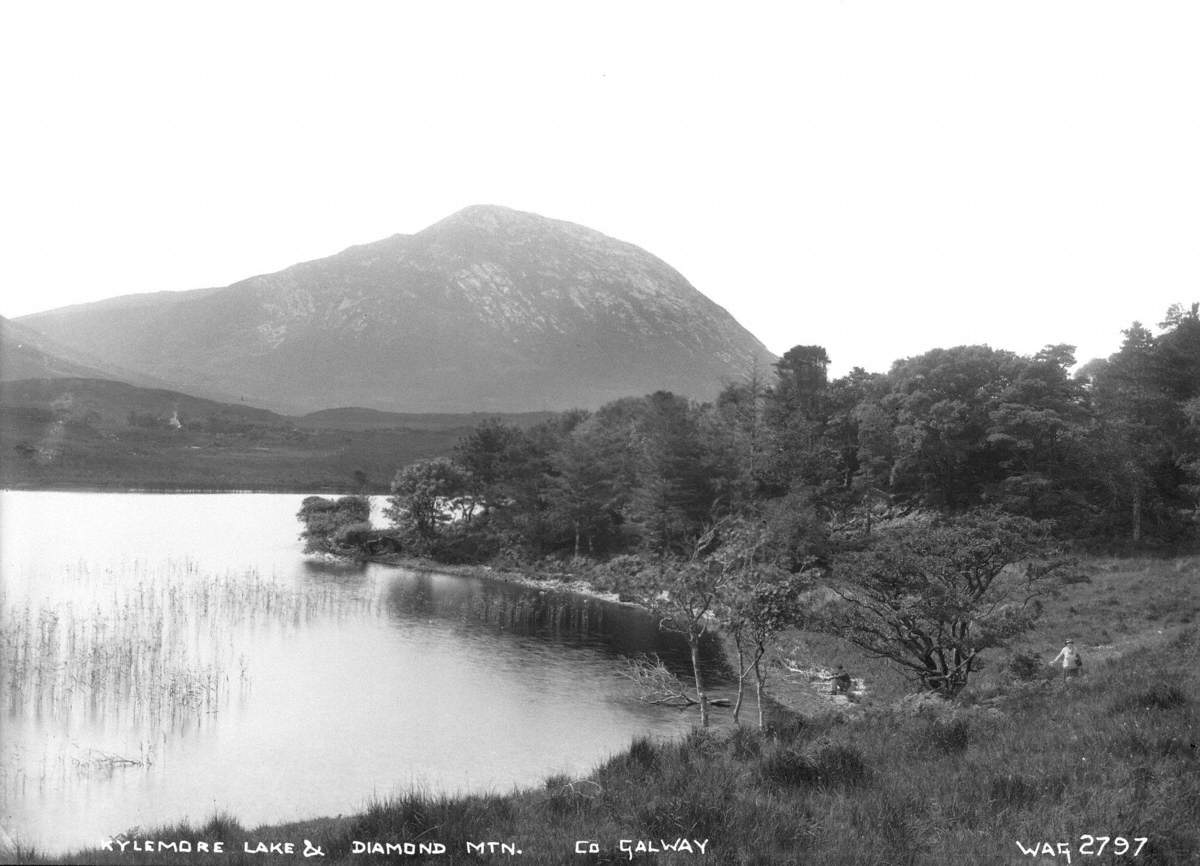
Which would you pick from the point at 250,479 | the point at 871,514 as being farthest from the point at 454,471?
the point at 250,479

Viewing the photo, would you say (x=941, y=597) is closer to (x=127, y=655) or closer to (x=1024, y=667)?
(x=1024, y=667)

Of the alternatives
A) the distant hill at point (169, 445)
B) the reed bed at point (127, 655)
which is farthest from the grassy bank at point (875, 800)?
the distant hill at point (169, 445)

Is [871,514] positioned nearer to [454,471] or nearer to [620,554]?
[620,554]

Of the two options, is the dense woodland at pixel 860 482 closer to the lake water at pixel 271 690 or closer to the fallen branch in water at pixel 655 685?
the fallen branch in water at pixel 655 685

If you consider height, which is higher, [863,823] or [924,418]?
[924,418]

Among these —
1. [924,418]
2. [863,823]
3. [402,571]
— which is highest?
[924,418]

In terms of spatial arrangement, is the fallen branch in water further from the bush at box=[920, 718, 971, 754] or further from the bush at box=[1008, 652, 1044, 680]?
the bush at box=[1008, 652, 1044, 680]

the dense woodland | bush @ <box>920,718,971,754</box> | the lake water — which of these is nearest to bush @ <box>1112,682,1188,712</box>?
bush @ <box>920,718,971,754</box>
